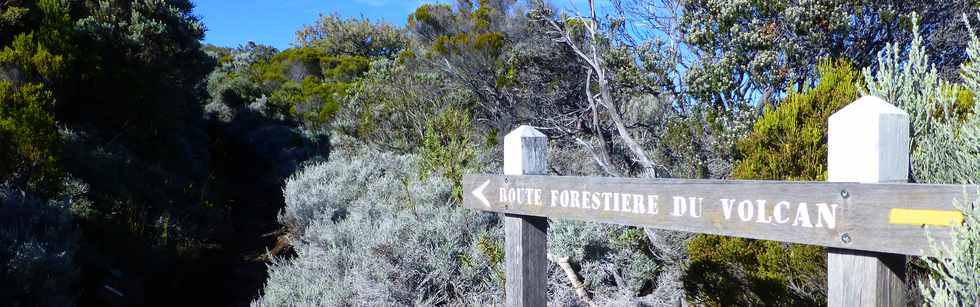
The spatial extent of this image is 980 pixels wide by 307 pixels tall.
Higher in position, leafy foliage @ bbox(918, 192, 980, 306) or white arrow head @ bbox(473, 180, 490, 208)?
white arrow head @ bbox(473, 180, 490, 208)

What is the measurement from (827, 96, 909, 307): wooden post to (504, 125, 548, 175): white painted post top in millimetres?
1240

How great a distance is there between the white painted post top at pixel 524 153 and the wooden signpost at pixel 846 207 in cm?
49

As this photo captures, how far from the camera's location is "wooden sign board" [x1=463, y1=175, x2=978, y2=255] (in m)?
1.52

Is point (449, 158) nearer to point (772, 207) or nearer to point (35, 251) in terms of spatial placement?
point (35, 251)

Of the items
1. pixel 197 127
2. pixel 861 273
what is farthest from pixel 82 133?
pixel 861 273

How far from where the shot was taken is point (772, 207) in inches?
71.2

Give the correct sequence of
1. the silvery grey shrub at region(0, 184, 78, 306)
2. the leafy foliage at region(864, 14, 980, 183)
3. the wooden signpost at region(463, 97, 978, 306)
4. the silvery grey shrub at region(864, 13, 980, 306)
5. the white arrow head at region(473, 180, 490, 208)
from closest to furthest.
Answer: the wooden signpost at region(463, 97, 978, 306) → the silvery grey shrub at region(864, 13, 980, 306) → the leafy foliage at region(864, 14, 980, 183) → the white arrow head at region(473, 180, 490, 208) → the silvery grey shrub at region(0, 184, 78, 306)

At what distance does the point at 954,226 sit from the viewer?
1.45 m

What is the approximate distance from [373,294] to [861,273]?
3591mm

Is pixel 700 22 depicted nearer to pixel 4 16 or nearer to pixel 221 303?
pixel 221 303

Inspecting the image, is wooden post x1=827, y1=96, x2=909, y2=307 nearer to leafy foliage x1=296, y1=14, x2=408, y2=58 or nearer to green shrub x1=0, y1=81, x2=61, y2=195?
green shrub x1=0, y1=81, x2=61, y2=195

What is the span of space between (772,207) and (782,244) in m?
2.06

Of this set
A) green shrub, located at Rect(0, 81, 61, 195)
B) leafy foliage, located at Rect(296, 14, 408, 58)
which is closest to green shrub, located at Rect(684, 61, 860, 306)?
green shrub, located at Rect(0, 81, 61, 195)

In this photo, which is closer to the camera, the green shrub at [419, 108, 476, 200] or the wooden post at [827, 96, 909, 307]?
the wooden post at [827, 96, 909, 307]
